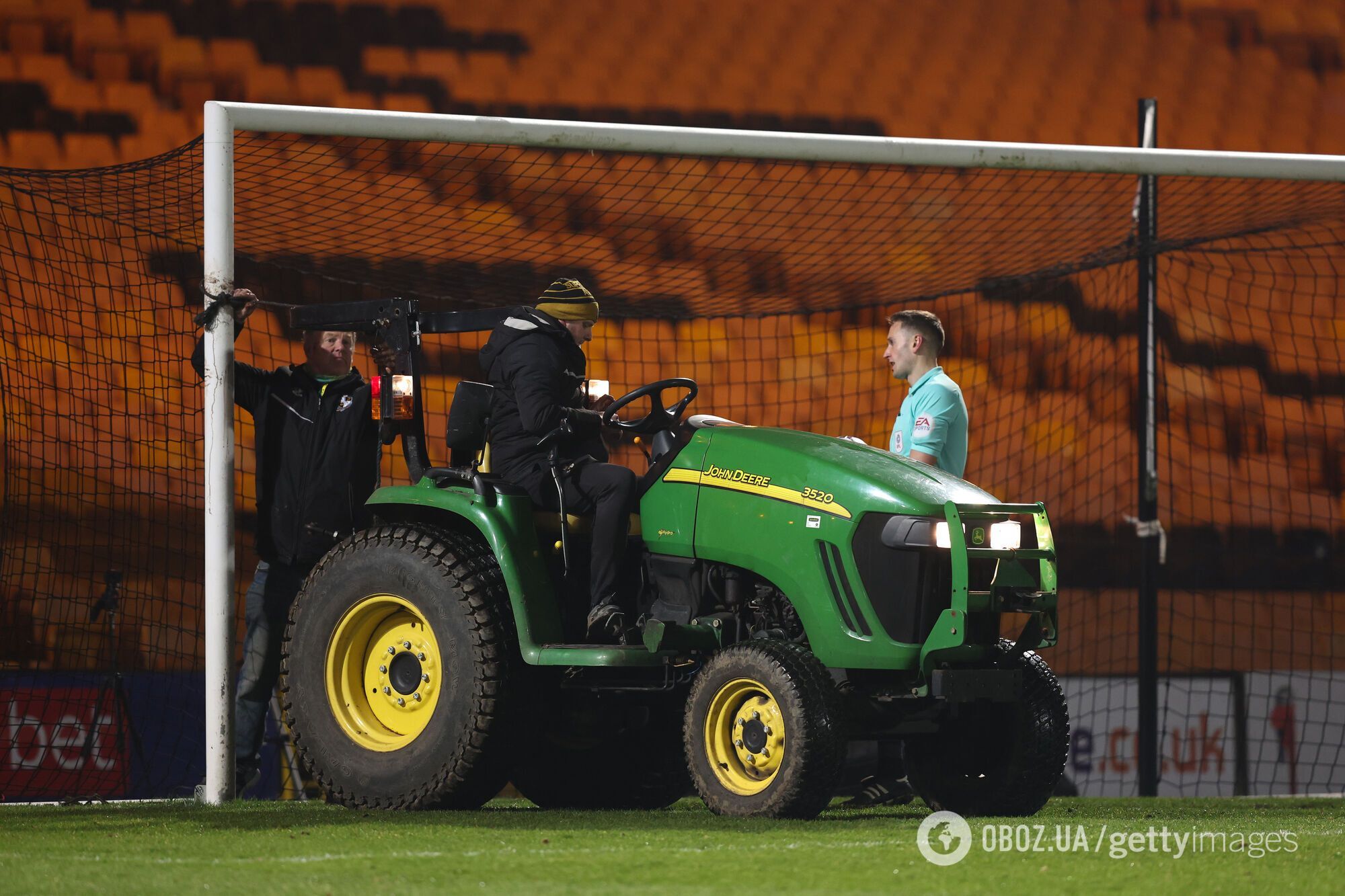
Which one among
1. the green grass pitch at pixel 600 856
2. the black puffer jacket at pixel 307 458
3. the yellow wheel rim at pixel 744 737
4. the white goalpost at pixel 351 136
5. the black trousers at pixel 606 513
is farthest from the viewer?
the black puffer jacket at pixel 307 458

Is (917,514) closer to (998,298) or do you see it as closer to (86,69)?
(998,298)

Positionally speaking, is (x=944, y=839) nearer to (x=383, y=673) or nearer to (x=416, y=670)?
(x=416, y=670)

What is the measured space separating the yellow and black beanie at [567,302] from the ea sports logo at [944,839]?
1.67 meters

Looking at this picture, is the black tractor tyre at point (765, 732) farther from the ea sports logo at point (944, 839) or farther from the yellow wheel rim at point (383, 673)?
the yellow wheel rim at point (383, 673)

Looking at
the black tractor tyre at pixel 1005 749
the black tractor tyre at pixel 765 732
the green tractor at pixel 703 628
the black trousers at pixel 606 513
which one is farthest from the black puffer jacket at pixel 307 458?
the black tractor tyre at pixel 1005 749

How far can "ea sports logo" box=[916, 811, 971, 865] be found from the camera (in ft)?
12.4

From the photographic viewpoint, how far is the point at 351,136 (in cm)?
543

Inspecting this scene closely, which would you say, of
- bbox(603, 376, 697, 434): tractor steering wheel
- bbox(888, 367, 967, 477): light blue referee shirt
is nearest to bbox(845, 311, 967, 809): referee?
bbox(888, 367, 967, 477): light blue referee shirt

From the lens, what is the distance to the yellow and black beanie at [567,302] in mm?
4867

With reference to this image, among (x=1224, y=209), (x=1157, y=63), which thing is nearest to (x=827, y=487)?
(x=1224, y=209)

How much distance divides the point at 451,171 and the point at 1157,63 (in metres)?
3.86

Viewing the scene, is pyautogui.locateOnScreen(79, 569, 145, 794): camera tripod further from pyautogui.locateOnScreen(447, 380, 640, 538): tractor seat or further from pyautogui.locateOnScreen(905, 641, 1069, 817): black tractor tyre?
pyautogui.locateOnScreen(905, 641, 1069, 817): black tractor tyre

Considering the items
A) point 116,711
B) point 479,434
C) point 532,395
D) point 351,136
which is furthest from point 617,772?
point 116,711

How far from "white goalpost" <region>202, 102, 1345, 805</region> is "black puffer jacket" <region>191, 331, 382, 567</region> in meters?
0.29
